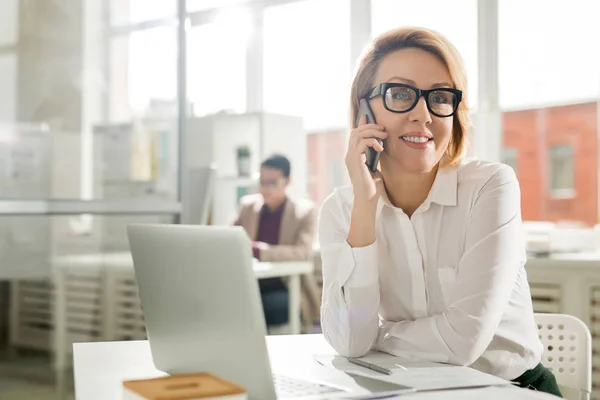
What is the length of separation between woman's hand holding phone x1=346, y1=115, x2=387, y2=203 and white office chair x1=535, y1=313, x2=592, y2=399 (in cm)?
56

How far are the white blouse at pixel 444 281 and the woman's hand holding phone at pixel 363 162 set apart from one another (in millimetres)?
75

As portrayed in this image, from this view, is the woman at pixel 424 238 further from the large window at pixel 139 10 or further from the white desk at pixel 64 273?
the large window at pixel 139 10

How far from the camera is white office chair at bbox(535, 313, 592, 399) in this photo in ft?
5.65

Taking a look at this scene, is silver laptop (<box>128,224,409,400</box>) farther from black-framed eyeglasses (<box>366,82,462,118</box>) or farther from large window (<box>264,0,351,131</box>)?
large window (<box>264,0,351,131</box>)

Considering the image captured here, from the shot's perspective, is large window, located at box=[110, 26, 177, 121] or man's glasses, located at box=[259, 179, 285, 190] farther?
man's glasses, located at box=[259, 179, 285, 190]

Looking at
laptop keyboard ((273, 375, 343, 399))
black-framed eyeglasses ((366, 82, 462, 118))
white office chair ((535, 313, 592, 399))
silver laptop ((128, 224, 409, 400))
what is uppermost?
black-framed eyeglasses ((366, 82, 462, 118))

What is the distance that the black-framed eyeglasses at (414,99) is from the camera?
1586 millimetres

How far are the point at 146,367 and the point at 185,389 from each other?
0.45 meters

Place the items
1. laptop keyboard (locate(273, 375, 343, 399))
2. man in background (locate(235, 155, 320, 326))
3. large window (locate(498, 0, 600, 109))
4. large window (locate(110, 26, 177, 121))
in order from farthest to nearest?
1. man in background (locate(235, 155, 320, 326))
2. large window (locate(498, 0, 600, 109))
3. large window (locate(110, 26, 177, 121))
4. laptop keyboard (locate(273, 375, 343, 399))

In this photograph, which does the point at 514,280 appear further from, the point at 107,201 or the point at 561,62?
the point at 561,62

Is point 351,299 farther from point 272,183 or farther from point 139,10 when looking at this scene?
point 272,183

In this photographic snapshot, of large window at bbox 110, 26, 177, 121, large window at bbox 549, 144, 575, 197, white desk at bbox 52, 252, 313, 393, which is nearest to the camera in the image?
white desk at bbox 52, 252, 313, 393

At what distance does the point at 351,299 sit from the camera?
152cm

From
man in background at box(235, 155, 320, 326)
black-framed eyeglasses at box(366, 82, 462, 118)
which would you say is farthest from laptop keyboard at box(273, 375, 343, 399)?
man in background at box(235, 155, 320, 326)
